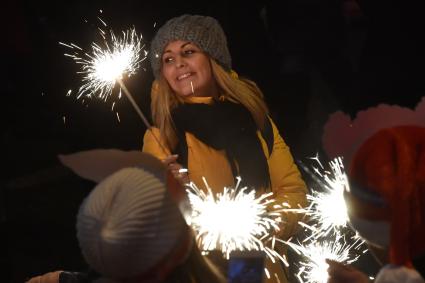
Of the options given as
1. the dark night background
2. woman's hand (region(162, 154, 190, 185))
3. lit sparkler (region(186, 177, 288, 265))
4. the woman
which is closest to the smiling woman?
the woman

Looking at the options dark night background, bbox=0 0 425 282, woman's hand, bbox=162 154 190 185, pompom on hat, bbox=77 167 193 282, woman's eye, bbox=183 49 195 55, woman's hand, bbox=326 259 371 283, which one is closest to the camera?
pompom on hat, bbox=77 167 193 282

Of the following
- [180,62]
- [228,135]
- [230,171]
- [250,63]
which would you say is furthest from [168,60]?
[250,63]

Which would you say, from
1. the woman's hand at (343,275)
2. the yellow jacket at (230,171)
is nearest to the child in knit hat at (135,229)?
the woman's hand at (343,275)

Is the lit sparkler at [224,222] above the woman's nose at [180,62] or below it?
below

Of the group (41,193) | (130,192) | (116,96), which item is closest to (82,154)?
(130,192)

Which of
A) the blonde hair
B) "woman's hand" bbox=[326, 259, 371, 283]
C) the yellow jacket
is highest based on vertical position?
the blonde hair

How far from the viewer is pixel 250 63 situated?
3.67 metres

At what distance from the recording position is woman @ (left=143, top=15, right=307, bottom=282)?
2559 millimetres

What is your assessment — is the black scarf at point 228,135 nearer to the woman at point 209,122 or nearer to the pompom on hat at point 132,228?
the woman at point 209,122

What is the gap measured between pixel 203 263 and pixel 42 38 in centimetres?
246

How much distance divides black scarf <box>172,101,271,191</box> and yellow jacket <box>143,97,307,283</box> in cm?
3

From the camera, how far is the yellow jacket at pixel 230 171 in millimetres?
2508

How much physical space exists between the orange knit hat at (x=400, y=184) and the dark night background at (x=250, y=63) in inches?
72.0

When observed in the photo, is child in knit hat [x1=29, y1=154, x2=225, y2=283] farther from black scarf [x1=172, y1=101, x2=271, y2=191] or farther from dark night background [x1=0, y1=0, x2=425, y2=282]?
dark night background [x1=0, y1=0, x2=425, y2=282]
